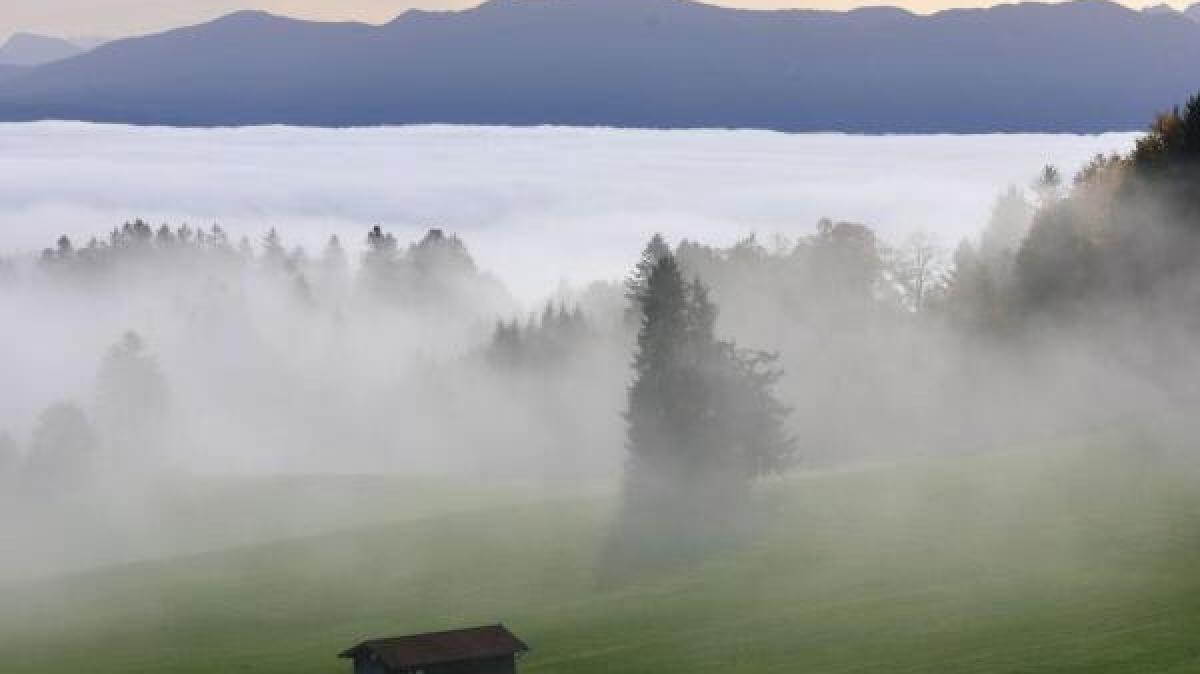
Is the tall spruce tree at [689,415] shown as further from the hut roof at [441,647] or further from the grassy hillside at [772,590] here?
the hut roof at [441,647]

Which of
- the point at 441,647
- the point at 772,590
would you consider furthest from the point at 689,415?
the point at 441,647

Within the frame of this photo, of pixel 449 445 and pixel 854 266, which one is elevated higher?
pixel 854 266

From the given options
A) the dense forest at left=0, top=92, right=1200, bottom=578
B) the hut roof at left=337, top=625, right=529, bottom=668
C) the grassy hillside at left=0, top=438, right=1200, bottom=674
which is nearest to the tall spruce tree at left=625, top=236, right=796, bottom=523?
the dense forest at left=0, top=92, right=1200, bottom=578

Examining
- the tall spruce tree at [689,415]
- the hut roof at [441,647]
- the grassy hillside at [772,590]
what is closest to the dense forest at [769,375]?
the tall spruce tree at [689,415]

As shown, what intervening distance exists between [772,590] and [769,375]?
20940 millimetres

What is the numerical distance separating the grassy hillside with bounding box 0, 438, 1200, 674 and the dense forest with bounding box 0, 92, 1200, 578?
666 centimetres

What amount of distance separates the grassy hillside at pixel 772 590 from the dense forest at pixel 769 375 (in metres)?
6.66

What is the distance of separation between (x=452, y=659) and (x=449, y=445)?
285ft

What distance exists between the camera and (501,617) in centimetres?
Answer: 9525

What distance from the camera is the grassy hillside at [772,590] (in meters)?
81.1

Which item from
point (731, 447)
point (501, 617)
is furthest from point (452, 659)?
point (731, 447)

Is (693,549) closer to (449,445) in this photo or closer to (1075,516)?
(1075,516)

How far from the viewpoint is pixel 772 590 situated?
9494 centimetres

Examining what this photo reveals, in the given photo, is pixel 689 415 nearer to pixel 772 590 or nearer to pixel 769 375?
pixel 769 375
